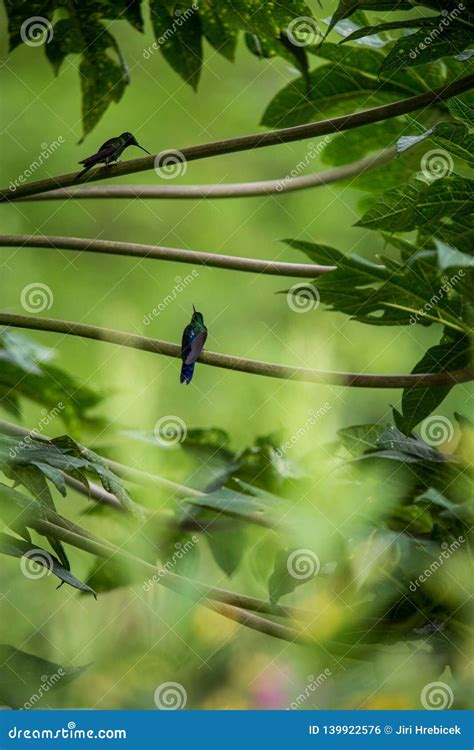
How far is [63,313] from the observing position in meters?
1.61

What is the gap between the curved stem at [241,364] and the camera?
69cm

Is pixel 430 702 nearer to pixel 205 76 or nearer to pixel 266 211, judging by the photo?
pixel 266 211

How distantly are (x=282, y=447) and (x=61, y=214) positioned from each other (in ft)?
3.14

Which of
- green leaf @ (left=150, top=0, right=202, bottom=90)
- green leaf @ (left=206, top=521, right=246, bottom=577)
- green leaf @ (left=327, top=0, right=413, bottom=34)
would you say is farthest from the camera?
Answer: green leaf @ (left=206, top=521, right=246, bottom=577)
